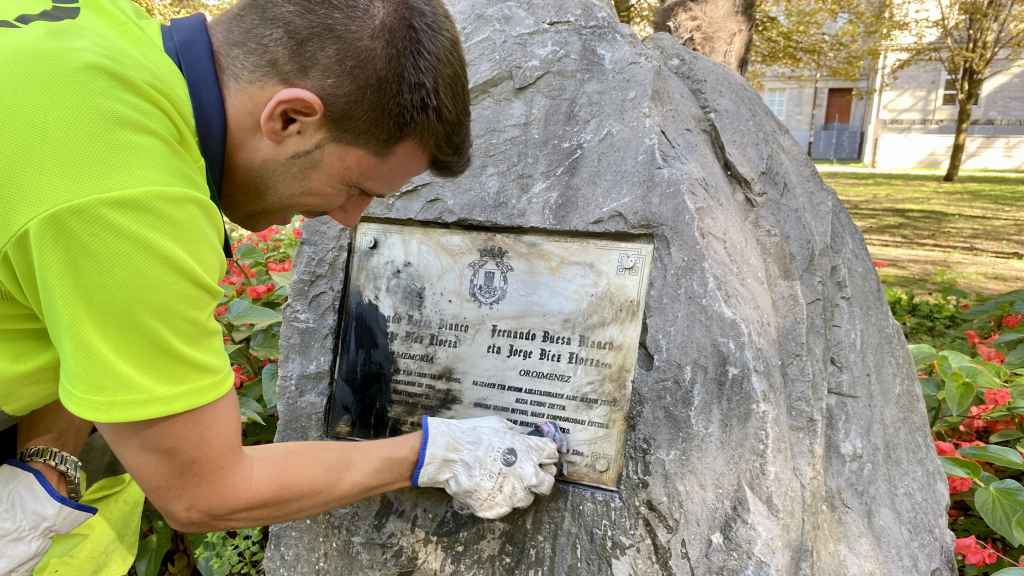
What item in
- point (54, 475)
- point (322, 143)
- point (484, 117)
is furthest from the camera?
point (484, 117)

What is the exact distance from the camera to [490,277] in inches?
68.1

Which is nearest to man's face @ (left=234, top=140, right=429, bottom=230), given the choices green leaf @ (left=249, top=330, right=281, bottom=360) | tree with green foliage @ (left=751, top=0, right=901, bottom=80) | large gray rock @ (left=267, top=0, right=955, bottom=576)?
large gray rock @ (left=267, top=0, right=955, bottom=576)

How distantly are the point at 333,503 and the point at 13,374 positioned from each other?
55 centimetres

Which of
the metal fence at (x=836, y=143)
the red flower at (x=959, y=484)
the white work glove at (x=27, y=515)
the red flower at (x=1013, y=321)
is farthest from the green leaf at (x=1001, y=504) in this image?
the metal fence at (x=836, y=143)

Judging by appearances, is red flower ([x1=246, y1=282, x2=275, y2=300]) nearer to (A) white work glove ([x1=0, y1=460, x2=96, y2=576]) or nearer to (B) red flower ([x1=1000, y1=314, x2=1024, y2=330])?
(A) white work glove ([x1=0, y1=460, x2=96, y2=576])

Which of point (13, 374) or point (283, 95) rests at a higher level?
point (283, 95)

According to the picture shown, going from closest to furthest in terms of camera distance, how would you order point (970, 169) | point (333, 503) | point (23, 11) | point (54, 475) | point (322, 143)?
point (23, 11) → point (322, 143) → point (333, 503) → point (54, 475) → point (970, 169)

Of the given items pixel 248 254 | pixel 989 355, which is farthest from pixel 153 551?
pixel 989 355

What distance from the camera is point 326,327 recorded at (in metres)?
1.86

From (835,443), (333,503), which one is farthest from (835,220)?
(333,503)

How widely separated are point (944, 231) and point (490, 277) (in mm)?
8223

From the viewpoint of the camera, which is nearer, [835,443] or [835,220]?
[835,443]

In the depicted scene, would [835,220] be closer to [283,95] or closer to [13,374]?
[283,95]

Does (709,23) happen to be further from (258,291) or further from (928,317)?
(258,291)
